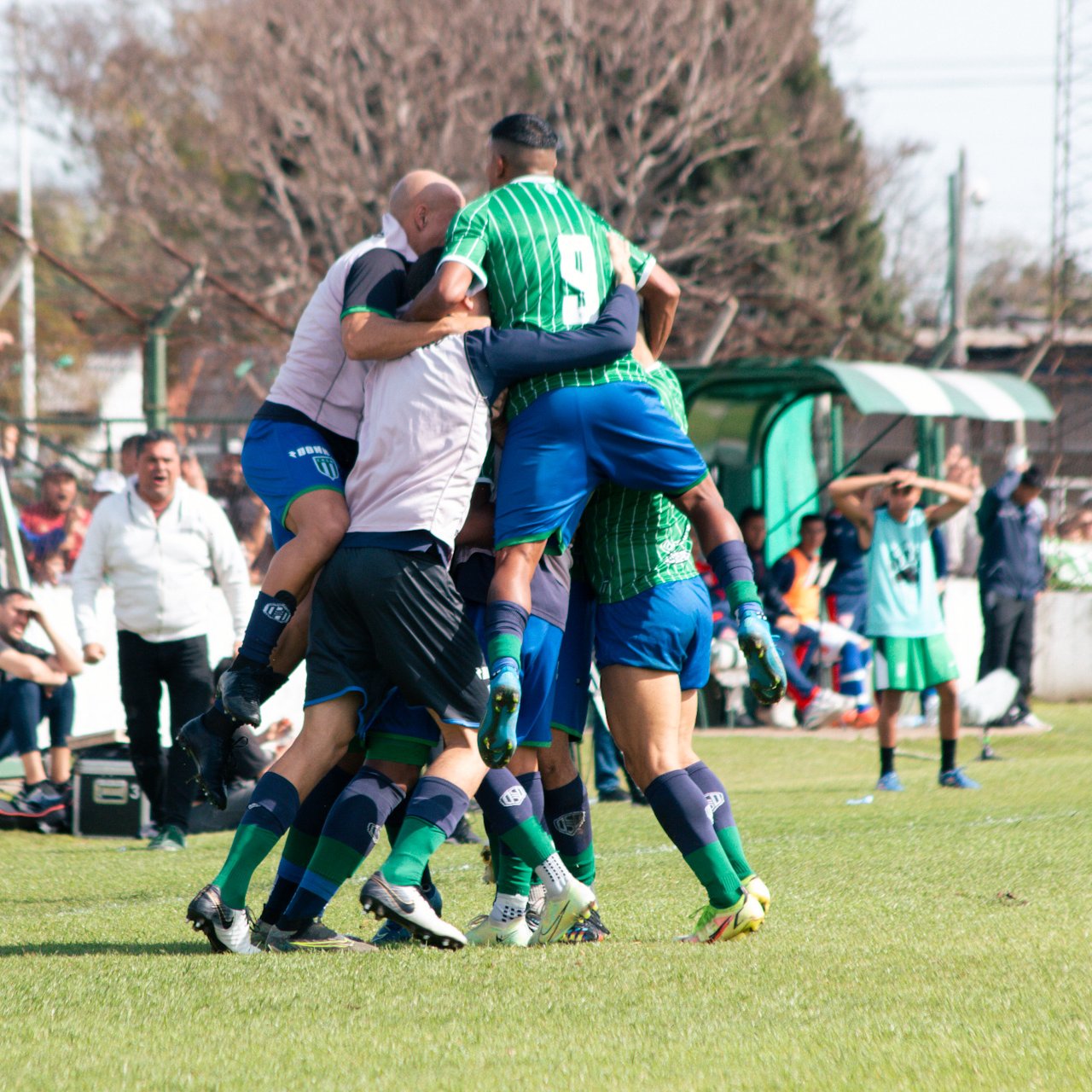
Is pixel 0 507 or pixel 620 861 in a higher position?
pixel 0 507

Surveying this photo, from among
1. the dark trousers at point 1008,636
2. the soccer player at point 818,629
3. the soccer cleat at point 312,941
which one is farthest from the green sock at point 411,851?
the dark trousers at point 1008,636

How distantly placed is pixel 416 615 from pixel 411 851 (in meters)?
0.68

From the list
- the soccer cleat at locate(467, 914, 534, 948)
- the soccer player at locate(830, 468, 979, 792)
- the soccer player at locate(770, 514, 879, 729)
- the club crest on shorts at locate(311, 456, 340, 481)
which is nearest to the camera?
the soccer cleat at locate(467, 914, 534, 948)

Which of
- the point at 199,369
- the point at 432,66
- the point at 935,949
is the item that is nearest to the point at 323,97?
the point at 432,66

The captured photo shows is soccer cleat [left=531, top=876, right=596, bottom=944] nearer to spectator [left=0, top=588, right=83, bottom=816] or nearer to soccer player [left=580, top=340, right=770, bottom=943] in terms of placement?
soccer player [left=580, top=340, right=770, bottom=943]

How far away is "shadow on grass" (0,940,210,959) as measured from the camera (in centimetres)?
461

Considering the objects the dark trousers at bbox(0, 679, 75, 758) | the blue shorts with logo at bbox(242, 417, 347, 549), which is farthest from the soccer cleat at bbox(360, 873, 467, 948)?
the dark trousers at bbox(0, 679, 75, 758)

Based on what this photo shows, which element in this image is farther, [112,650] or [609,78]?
[609,78]

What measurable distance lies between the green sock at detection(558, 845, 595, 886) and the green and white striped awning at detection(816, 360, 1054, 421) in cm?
786

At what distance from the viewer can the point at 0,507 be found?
10.4m

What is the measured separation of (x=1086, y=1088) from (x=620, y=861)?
369 centimetres

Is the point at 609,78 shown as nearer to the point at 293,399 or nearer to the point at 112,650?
the point at 112,650

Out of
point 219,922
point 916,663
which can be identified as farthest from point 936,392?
point 219,922

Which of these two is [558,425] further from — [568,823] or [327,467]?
[568,823]
